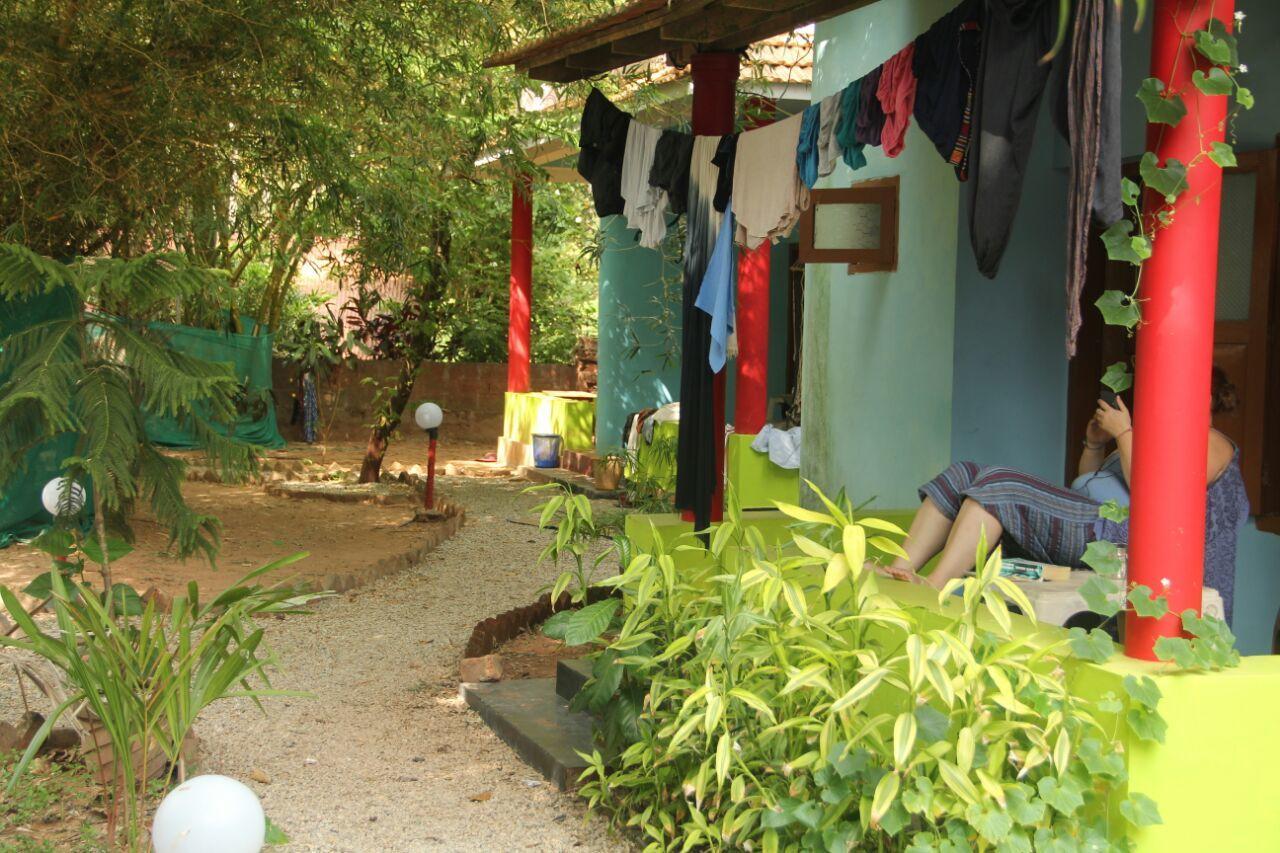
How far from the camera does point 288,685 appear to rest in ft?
17.5

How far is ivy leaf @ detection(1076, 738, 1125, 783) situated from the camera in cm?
265

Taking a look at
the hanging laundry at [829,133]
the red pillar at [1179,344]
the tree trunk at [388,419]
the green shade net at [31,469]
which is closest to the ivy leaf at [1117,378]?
the red pillar at [1179,344]

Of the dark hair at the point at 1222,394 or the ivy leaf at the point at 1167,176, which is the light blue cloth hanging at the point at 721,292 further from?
the ivy leaf at the point at 1167,176

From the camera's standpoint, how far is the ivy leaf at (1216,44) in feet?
8.79

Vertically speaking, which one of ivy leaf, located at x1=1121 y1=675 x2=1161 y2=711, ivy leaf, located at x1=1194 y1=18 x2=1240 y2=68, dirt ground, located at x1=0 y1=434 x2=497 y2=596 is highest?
ivy leaf, located at x1=1194 y1=18 x2=1240 y2=68

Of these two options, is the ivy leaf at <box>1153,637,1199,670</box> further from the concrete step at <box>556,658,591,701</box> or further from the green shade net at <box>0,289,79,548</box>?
the green shade net at <box>0,289,79,548</box>

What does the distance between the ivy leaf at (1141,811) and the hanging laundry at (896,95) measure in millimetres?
1951

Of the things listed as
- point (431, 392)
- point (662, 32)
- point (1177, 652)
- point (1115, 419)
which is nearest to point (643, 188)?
point (662, 32)

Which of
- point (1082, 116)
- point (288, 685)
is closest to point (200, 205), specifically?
point (288, 685)

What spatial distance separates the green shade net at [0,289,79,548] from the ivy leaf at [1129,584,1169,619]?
6.39 metres

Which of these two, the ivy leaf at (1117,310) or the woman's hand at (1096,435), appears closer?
the ivy leaf at (1117,310)

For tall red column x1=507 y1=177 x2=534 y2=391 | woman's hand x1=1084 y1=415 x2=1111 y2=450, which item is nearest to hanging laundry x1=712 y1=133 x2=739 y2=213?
woman's hand x1=1084 y1=415 x2=1111 y2=450

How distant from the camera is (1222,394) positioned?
4.39 meters

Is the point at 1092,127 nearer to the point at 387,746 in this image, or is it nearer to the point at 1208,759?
the point at 1208,759
